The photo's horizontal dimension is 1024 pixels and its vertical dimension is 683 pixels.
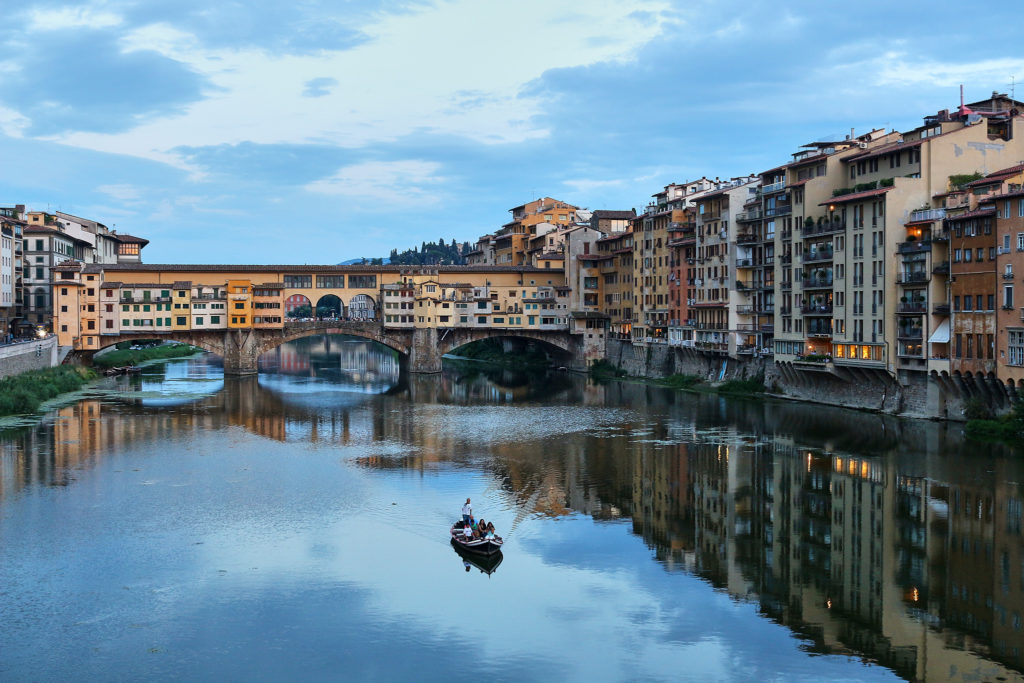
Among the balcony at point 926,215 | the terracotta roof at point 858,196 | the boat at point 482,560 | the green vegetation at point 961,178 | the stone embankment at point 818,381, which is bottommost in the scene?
the boat at point 482,560

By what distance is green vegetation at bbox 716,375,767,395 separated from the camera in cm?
5669

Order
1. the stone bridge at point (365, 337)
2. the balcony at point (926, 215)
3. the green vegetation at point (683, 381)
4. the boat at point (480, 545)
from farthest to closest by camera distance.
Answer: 1. the stone bridge at point (365, 337)
2. the green vegetation at point (683, 381)
3. the balcony at point (926, 215)
4. the boat at point (480, 545)

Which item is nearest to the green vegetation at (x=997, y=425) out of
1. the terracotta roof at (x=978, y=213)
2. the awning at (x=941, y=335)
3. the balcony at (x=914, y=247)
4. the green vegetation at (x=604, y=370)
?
the awning at (x=941, y=335)

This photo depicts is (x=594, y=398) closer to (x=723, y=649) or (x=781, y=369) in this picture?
(x=781, y=369)

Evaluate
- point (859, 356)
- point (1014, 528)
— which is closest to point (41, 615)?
point (1014, 528)

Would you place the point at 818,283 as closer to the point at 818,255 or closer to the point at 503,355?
the point at 818,255

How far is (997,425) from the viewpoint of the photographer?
39.0 metres

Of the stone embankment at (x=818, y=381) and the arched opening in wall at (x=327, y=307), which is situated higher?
the arched opening in wall at (x=327, y=307)

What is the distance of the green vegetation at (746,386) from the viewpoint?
2232 inches

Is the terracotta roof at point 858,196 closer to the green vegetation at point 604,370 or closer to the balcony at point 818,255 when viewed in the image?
the balcony at point 818,255

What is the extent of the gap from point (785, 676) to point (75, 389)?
172 feet

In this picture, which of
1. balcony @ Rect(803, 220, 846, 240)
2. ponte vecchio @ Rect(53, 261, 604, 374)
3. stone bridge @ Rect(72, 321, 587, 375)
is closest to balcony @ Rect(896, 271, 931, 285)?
balcony @ Rect(803, 220, 846, 240)

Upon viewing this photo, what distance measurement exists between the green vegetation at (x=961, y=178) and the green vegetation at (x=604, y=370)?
31.0 meters

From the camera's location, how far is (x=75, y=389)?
62.2m
